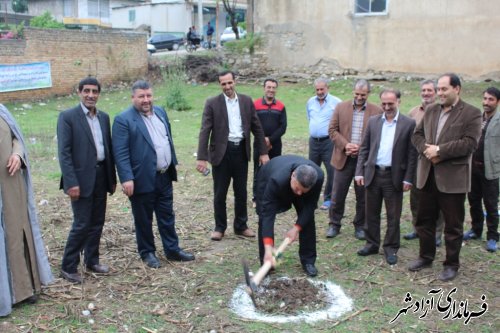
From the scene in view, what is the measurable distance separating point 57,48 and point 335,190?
53.8ft

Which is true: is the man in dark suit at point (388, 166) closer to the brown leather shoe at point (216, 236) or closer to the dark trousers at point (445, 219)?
the dark trousers at point (445, 219)

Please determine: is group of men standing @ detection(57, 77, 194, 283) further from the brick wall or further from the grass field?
the brick wall

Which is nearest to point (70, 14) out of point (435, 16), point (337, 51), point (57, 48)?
point (57, 48)

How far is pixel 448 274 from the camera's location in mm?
5012

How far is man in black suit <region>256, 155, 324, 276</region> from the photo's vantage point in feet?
14.0

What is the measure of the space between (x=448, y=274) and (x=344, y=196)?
65.9 inches

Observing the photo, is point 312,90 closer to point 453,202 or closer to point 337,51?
point 337,51

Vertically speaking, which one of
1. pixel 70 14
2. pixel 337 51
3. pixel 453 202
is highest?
pixel 70 14

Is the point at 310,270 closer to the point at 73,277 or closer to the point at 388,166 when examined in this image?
the point at 388,166

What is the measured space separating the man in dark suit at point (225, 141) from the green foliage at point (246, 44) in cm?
1534

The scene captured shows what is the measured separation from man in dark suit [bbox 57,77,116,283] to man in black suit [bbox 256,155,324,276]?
1.57 meters

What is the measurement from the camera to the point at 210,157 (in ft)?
19.9

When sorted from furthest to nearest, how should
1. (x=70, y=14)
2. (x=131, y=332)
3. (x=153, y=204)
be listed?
(x=70, y=14)
(x=153, y=204)
(x=131, y=332)

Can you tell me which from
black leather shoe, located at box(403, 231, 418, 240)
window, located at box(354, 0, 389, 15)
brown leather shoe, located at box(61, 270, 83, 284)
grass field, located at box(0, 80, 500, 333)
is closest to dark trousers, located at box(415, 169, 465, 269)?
grass field, located at box(0, 80, 500, 333)
